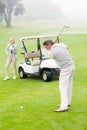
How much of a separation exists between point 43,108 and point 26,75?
6.20 m

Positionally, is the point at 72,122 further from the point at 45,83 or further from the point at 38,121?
the point at 45,83

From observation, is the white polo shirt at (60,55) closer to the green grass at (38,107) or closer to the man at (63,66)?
the man at (63,66)

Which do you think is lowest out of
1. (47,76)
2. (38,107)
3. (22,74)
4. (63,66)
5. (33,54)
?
(22,74)

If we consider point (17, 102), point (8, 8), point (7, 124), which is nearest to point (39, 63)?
point (17, 102)

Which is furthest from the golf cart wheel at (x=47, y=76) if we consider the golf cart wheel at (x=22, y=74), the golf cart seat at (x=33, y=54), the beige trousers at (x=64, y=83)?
the beige trousers at (x=64, y=83)

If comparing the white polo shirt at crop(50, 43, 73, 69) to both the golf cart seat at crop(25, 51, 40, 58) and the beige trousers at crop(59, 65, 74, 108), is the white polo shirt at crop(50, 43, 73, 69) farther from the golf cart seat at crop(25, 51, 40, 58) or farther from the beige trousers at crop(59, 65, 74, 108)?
the golf cart seat at crop(25, 51, 40, 58)

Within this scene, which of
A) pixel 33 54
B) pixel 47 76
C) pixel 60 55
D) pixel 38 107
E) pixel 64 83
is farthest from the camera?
pixel 33 54

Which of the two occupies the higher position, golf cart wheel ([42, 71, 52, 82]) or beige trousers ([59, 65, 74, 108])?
beige trousers ([59, 65, 74, 108])

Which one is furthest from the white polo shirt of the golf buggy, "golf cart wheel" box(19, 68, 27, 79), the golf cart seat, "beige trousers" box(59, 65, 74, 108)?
"golf cart wheel" box(19, 68, 27, 79)

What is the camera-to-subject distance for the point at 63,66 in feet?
33.4

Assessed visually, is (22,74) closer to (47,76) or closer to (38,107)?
(47,76)

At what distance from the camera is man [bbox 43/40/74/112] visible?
394 inches

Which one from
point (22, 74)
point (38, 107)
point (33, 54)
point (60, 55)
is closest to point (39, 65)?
point (33, 54)

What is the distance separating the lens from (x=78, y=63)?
69.7 feet
